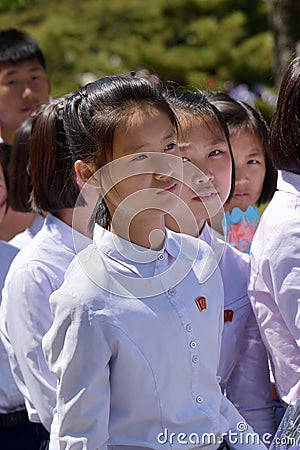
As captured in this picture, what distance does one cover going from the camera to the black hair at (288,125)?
226 centimetres

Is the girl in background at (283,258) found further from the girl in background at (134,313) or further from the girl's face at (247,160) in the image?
the girl's face at (247,160)

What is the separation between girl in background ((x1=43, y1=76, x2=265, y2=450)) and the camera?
1.84m

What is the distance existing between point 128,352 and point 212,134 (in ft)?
2.86

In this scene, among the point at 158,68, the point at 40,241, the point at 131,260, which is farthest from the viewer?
the point at 158,68

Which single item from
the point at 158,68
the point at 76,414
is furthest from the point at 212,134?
the point at 158,68

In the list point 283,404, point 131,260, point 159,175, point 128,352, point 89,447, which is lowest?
point 283,404

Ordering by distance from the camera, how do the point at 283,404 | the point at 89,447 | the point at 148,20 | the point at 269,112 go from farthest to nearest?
the point at 148,20 < the point at 269,112 < the point at 283,404 < the point at 89,447

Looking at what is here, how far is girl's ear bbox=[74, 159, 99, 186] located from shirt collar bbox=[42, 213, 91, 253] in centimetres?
35

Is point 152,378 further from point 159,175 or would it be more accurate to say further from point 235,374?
point 235,374

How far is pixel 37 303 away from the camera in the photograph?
233cm

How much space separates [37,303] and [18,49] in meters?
2.33

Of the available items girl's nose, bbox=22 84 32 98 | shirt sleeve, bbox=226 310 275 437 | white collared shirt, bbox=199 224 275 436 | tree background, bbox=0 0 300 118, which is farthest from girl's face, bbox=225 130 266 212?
tree background, bbox=0 0 300 118

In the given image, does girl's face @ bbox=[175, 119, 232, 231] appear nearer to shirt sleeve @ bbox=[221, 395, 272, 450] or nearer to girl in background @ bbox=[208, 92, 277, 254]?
girl in background @ bbox=[208, 92, 277, 254]

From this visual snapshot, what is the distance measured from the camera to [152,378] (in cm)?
187
